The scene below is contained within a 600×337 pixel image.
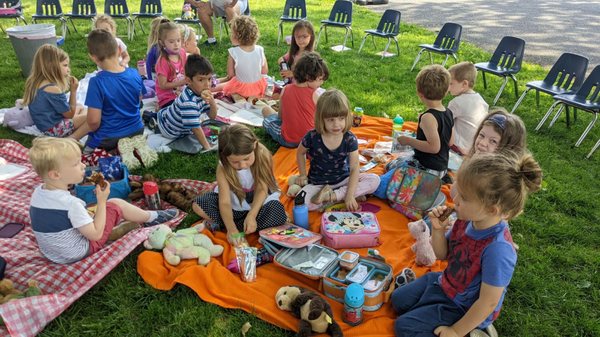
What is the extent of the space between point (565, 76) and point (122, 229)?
628 cm

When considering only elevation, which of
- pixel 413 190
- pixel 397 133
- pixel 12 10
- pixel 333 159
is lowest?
pixel 413 190

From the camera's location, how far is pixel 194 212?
4.16 metres

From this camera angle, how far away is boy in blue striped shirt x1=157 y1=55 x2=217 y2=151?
199 inches

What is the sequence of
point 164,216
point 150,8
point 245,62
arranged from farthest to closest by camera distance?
1. point 150,8
2. point 245,62
3. point 164,216

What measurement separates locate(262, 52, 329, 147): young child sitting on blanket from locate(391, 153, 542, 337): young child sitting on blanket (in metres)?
2.62

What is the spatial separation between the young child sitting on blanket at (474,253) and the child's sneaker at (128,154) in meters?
3.23

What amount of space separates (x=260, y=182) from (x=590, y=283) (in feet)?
9.04

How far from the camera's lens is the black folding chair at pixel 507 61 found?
7102 mm

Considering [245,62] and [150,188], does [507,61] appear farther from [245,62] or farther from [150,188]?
[150,188]

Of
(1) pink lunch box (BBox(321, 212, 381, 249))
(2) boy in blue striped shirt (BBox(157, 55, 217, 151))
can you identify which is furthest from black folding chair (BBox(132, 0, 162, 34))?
(1) pink lunch box (BBox(321, 212, 381, 249))

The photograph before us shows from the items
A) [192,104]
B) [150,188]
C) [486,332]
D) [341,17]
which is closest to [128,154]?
[192,104]

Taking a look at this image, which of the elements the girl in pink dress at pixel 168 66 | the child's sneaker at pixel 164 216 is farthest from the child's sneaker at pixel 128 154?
the girl in pink dress at pixel 168 66

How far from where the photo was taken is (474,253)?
102 inches

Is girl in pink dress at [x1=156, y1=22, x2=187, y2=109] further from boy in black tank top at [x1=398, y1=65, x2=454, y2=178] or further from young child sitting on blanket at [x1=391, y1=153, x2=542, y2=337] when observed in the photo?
young child sitting on blanket at [x1=391, y1=153, x2=542, y2=337]
